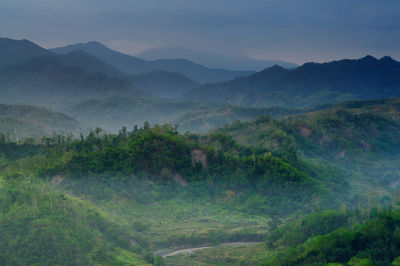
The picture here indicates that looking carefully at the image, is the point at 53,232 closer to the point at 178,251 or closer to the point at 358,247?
the point at 178,251

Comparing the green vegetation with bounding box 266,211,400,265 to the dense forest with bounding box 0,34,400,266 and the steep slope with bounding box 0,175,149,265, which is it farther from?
the steep slope with bounding box 0,175,149,265

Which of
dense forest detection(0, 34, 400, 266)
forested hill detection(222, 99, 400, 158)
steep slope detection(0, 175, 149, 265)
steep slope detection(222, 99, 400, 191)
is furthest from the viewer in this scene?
forested hill detection(222, 99, 400, 158)

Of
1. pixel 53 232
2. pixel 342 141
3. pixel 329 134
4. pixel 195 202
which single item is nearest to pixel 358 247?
pixel 53 232

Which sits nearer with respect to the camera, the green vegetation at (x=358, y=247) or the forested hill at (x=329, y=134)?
the green vegetation at (x=358, y=247)

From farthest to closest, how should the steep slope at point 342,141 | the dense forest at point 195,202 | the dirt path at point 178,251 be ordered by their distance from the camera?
the steep slope at point 342,141, the dirt path at point 178,251, the dense forest at point 195,202

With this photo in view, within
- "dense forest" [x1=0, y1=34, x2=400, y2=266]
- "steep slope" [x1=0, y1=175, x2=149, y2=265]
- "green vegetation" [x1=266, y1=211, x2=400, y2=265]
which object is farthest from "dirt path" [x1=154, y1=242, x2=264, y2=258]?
"green vegetation" [x1=266, y1=211, x2=400, y2=265]

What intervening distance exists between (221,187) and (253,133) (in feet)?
153

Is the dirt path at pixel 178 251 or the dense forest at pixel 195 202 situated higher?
the dense forest at pixel 195 202

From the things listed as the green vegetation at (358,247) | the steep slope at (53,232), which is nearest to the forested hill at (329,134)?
the steep slope at (53,232)

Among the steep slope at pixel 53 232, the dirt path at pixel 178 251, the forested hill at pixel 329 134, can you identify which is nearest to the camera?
the steep slope at pixel 53 232

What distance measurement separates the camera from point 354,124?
539ft

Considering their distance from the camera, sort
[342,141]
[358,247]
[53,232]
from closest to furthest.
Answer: [358,247] < [53,232] < [342,141]

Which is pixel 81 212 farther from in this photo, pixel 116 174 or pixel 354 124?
pixel 354 124

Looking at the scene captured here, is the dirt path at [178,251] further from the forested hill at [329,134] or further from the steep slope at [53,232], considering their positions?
the forested hill at [329,134]
